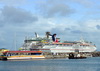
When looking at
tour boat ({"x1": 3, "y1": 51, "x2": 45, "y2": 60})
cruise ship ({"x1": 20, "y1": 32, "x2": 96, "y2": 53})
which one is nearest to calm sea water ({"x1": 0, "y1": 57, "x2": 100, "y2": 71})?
tour boat ({"x1": 3, "y1": 51, "x2": 45, "y2": 60})

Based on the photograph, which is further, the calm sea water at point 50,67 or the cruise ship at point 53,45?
the cruise ship at point 53,45

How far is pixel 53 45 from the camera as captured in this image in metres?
119

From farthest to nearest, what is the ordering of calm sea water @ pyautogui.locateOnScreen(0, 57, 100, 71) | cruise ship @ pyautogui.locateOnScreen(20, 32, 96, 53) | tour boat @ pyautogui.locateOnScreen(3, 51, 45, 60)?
1. cruise ship @ pyautogui.locateOnScreen(20, 32, 96, 53)
2. tour boat @ pyautogui.locateOnScreen(3, 51, 45, 60)
3. calm sea water @ pyautogui.locateOnScreen(0, 57, 100, 71)

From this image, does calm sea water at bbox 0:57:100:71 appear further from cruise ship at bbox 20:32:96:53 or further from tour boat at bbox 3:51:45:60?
cruise ship at bbox 20:32:96:53

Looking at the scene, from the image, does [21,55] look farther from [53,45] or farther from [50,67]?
[50,67]

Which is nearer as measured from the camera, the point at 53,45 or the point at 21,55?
the point at 21,55

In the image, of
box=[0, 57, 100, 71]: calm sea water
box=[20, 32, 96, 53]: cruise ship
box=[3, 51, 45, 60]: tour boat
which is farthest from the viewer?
box=[20, 32, 96, 53]: cruise ship

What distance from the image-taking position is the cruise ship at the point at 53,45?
11679 cm

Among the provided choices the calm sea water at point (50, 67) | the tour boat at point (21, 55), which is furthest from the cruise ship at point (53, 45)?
the calm sea water at point (50, 67)

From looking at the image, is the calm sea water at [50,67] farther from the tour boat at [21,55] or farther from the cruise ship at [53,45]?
the cruise ship at [53,45]

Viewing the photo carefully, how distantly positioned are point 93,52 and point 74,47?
9.92 metres

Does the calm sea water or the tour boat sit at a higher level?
the tour boat

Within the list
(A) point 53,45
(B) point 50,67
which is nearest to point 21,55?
(A) point 53,45

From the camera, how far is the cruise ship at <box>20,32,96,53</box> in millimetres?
116794
